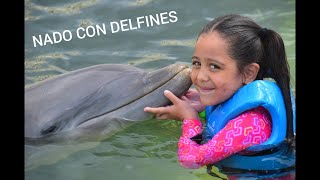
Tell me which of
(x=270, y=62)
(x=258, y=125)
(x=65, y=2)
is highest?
(x=65, y=2)

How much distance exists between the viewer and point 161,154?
565 cm

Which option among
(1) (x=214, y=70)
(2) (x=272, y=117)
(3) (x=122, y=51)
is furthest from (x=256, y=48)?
(3) (x=122, y=51)

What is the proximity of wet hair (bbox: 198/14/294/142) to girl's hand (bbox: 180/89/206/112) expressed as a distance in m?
0.73

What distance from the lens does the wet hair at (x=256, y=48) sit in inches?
204

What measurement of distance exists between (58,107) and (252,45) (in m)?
1.88

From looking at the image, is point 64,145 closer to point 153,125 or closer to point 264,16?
point 153,125

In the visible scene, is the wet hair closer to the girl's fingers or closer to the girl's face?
the girl's face

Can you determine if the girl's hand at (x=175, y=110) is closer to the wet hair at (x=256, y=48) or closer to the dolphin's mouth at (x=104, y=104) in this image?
the dolphin's mouth at (x=104, y=104)

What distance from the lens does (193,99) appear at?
19.3ft

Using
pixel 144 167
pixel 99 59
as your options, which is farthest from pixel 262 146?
pixel 99 59

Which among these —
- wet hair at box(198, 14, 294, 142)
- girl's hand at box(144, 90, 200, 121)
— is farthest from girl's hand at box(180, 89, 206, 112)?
wet hair at box(198, 14, 294, 142)

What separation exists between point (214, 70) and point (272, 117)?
644mm

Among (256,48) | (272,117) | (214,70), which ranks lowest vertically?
→ (272,117)

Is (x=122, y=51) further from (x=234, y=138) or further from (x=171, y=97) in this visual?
(x=234, y=138)
